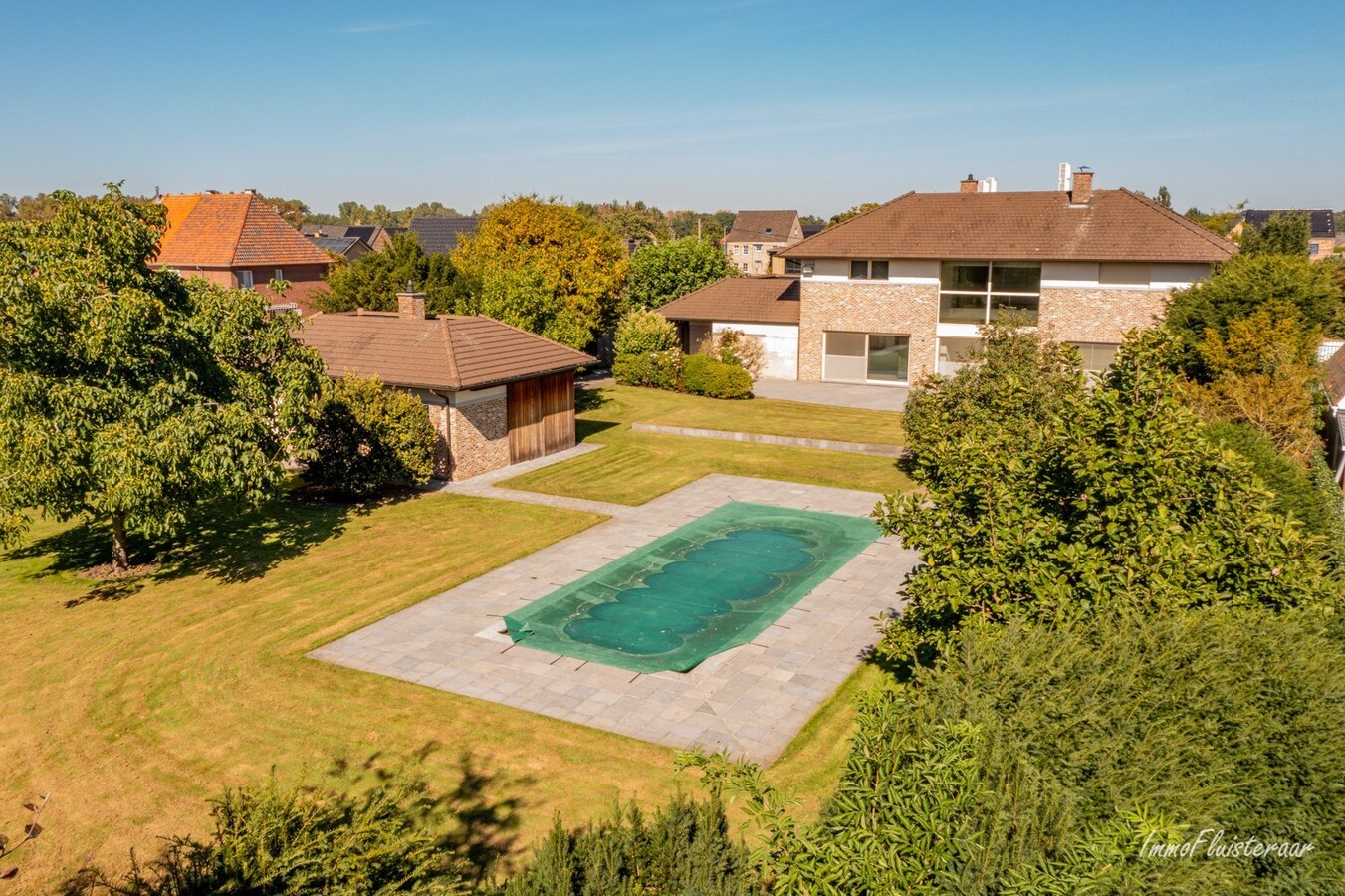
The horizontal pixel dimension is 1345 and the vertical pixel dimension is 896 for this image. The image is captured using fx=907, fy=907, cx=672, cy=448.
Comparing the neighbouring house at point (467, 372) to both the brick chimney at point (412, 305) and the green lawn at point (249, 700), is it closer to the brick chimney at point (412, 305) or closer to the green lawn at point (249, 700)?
the brick chimney at point (412, 305)

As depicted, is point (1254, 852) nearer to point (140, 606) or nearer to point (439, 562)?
point (439, 562)

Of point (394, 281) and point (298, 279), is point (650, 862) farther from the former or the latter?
point (298, 279)

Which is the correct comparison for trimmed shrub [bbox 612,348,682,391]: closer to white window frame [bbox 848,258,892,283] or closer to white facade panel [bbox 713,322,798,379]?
white facade panel [bbox 713,322,798,379]

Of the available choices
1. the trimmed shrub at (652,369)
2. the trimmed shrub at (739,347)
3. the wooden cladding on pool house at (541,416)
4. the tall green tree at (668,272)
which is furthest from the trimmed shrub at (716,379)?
the tall green tree at (668,272)

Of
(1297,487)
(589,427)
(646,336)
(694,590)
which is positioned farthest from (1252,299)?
(646,336)


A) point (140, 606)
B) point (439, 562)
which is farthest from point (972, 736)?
point (140, 606)

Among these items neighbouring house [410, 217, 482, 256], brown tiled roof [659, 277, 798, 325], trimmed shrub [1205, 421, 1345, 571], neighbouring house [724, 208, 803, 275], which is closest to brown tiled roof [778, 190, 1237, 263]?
brown tiled roof [659, 277, 798, 325]
